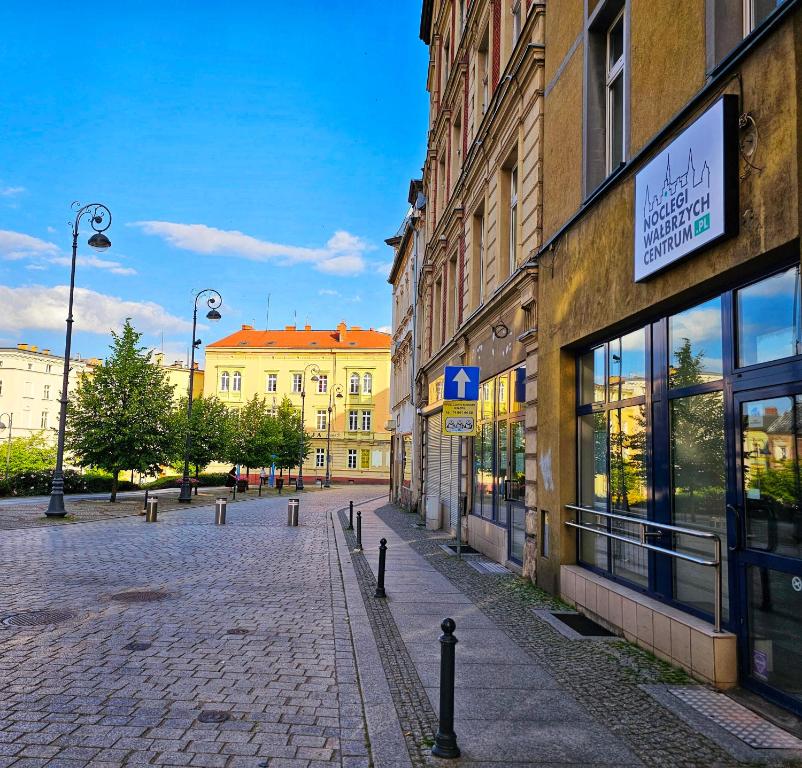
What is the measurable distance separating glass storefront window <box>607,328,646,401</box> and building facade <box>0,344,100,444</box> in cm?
8527

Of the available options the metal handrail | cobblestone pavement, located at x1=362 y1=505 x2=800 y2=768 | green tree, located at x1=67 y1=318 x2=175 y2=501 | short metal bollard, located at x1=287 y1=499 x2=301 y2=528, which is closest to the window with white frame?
the metal handrail

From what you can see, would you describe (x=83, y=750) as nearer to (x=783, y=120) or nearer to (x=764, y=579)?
(x=764, y=579)

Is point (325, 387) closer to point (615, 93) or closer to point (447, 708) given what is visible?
point (615, 93)

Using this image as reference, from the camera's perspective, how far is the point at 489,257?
14984 millimetres

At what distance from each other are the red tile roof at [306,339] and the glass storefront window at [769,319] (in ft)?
241

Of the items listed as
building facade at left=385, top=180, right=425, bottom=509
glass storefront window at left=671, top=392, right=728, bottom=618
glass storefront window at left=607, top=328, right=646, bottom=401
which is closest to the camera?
glass storefront window at left=671, top=392, right=728, bottom=618

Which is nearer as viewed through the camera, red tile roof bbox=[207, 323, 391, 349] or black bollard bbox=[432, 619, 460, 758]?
black bollard bbox=[432, 619, 460, 758]

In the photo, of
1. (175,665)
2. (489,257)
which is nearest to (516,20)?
(489,257)

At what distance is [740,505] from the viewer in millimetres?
5770

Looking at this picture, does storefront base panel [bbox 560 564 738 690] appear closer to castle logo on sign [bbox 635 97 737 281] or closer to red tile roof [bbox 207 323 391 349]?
castle logo on sign [bbox 635 97 737 281]

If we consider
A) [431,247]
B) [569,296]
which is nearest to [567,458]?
[569,296]

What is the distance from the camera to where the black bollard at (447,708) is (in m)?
4.42

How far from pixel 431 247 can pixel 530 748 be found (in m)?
20.7

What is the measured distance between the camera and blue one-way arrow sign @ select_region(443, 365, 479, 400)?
44.5 feet
